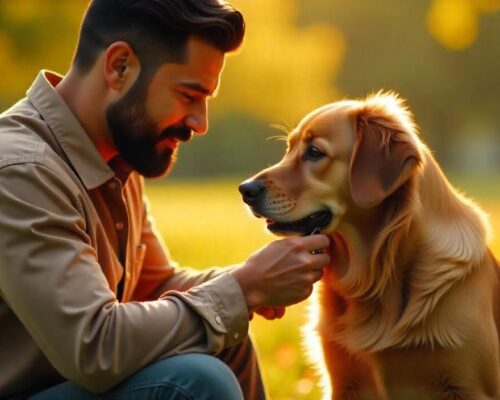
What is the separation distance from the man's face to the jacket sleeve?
1.64ft

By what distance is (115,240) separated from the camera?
352 centimetres

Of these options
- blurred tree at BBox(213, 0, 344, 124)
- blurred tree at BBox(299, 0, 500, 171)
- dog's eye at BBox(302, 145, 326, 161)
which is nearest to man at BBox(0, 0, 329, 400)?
dog's eye at BBox(302, 145, 326, 161)

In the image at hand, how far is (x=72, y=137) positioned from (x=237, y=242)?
9.76m

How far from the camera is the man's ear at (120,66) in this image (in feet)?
10.8

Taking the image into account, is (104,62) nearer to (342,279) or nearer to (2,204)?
(2,204)

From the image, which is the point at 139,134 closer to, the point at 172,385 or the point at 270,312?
the point at 270,312

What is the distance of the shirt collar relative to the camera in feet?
10.6

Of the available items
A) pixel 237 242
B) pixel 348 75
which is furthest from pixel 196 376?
pixel 348 75

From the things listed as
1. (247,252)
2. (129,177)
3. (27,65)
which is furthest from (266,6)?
(129,177)

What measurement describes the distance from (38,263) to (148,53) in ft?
3.29

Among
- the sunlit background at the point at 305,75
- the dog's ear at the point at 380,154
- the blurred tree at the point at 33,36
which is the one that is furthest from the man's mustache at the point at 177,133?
the blurred tree at the point at 33,36

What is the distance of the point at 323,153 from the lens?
376 centimetres

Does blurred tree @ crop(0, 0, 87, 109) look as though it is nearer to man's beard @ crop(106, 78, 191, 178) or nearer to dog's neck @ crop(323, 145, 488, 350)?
man's beard @ crop(106, 78, 191, 178)

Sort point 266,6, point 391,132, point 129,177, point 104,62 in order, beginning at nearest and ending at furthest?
point 104,62 → point 391,132 → point 129,177 → point 266,6
